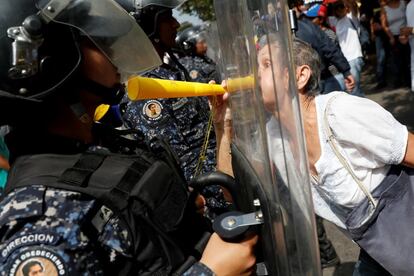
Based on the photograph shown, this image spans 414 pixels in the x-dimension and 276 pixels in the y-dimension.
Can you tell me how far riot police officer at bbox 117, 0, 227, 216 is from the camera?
2.61m

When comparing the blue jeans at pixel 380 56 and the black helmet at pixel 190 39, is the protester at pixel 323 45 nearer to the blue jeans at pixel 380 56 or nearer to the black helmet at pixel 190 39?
the black helmet at pixel 190 39

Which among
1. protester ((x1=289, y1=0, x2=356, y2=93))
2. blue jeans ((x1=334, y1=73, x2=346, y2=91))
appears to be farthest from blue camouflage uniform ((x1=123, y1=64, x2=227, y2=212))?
blue jeans ((x1=334, y1=73, x2=346, y2=91))

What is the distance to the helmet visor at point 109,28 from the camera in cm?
138

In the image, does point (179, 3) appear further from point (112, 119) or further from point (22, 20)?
point (22, 20)

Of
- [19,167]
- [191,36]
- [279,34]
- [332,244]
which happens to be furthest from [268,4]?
[191,36]

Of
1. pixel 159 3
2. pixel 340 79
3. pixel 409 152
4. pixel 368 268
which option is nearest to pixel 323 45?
pixel 340 79

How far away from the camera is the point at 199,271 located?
1.36 m

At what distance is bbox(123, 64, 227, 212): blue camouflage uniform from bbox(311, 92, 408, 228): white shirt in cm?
82

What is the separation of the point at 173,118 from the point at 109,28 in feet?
3.91

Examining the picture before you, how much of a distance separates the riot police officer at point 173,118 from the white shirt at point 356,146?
2.61 feet

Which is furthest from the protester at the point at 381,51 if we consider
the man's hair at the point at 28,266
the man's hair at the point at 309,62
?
the man's hair at the point at 28,266

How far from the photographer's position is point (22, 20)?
54.8 inches

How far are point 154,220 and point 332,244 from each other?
111 inches

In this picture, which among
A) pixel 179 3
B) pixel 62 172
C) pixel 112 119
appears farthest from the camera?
pixel 179 3
